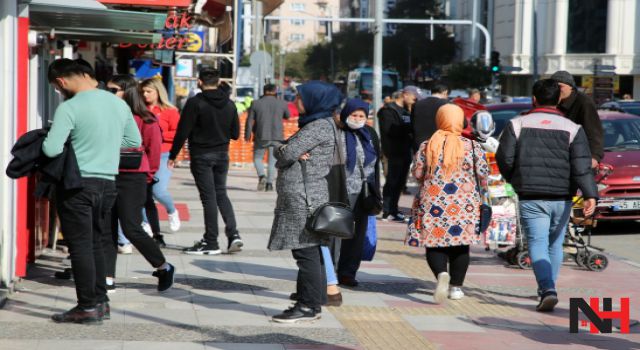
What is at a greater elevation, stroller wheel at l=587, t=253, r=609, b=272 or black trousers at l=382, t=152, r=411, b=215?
black trousers at l=382, t=152, r=411, b=215

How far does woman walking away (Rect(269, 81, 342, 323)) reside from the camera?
7.69m

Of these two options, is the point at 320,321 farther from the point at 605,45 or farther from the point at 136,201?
the point at 605,45

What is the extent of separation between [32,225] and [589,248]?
17.8 feet

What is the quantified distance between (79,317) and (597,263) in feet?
17.9

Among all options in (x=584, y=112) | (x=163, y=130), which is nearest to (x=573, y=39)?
(x=163, y=130)

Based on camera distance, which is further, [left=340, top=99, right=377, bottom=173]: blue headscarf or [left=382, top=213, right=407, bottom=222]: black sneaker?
[left=382, top=213, right=407, bottom=222]: black sneaker

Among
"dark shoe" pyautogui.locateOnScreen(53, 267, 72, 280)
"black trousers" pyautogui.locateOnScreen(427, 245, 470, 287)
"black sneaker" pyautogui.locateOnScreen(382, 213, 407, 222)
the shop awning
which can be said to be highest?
the shop awning

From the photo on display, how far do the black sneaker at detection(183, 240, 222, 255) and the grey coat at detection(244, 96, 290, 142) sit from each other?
7.05 metres

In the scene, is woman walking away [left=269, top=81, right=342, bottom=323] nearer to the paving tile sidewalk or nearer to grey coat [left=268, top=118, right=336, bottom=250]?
grey coat [left=268, top=118, right=336, bottom=250]

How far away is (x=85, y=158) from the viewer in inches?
288

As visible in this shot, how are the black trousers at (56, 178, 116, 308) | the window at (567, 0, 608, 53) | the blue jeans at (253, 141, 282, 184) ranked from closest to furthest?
the black trousers at (56, 178, 116, 308) < the blue jeans at (253, 141, 282, 184) < the window at (567, 0, 608, 53)

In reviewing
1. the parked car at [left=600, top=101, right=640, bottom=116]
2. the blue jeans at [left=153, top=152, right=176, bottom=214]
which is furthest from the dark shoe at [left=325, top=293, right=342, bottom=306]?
the parked car at [left=600, top=101, right=640, bottom=116]

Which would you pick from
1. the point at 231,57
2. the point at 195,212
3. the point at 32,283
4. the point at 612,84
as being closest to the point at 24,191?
the point at 32,283

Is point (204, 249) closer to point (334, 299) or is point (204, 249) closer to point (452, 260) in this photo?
point (452, 260)
